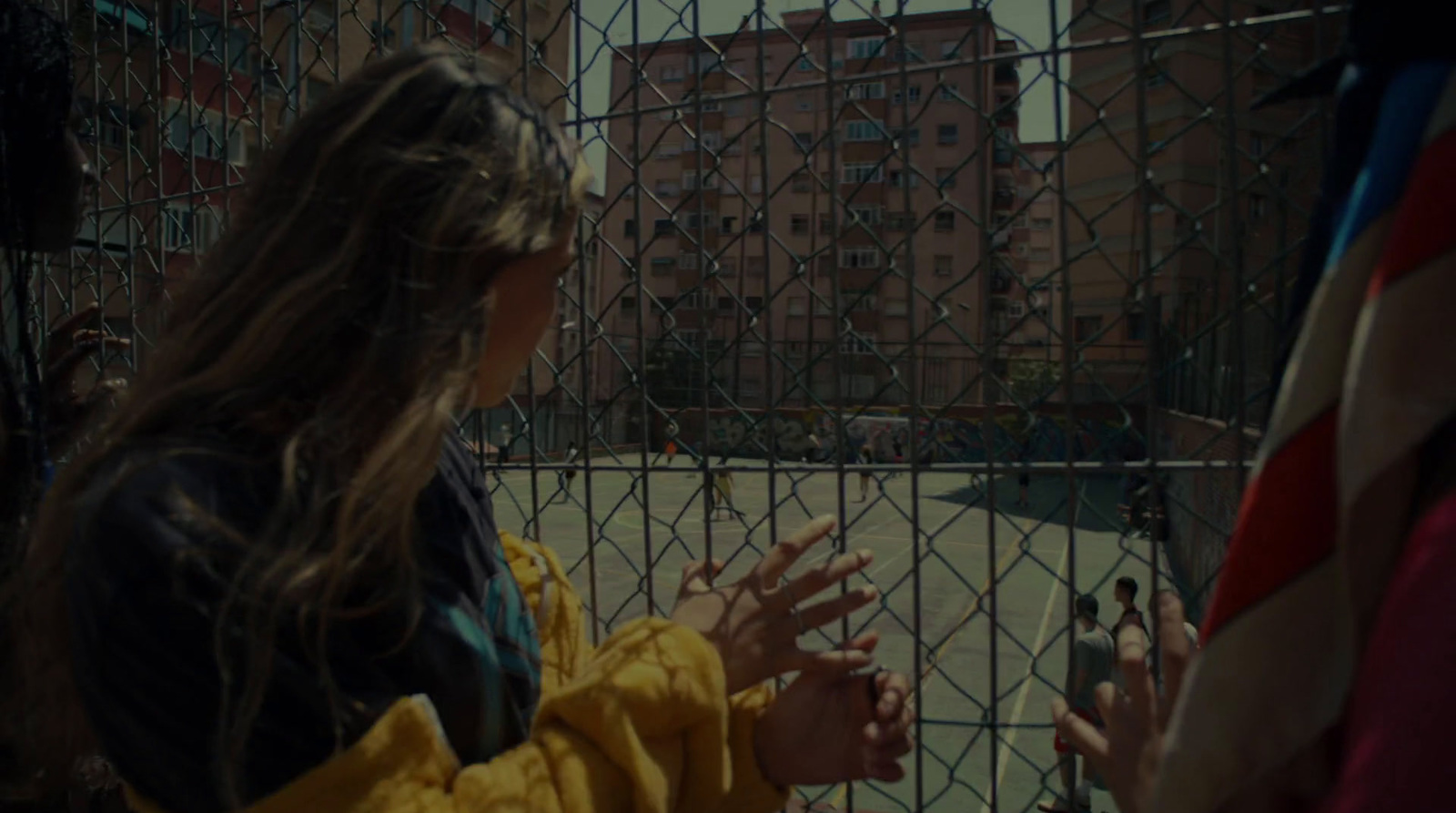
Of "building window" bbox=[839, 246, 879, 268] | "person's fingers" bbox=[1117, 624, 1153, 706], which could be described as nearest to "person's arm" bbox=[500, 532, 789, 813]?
"person's fingers" bbox=[1117, 624, 1153, 706]

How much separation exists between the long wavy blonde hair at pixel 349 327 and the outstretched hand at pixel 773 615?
430mm

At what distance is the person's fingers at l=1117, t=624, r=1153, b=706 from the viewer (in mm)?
962

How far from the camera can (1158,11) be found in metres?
2.02

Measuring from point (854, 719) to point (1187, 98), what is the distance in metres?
1.07

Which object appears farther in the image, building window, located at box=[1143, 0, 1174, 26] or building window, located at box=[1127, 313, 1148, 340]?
building window, located at box=[1127, 313, 1148, 340]

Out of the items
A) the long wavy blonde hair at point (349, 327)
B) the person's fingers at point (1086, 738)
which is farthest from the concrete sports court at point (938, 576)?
the long wavy blonde hair at point (349, 327)

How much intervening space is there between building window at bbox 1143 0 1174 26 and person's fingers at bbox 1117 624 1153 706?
3.79 feet

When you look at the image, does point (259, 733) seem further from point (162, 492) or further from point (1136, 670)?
point (1136, 670)

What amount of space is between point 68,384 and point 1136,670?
2.41m

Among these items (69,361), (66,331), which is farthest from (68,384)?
(66,331)

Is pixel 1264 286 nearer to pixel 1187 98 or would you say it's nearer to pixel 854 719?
pixel 1187 98

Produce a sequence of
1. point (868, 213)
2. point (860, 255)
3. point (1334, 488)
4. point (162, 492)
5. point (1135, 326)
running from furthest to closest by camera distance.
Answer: point (860, 255)
point (1135, 326)
point (868, 213)
point (162, 492)
point (1334, 488)

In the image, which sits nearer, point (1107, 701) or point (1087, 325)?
point (1107, 701)

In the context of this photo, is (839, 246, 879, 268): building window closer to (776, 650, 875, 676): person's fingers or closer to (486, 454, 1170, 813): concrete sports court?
(486, 454, 1170, 813): concrete sports court
